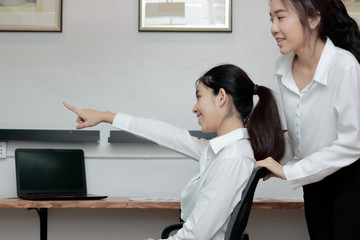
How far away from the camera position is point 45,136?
2699mm

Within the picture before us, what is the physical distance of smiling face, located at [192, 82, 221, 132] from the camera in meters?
1.63

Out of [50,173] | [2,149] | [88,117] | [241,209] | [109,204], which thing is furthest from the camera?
[2,149]

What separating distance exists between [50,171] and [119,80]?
618 millimetres

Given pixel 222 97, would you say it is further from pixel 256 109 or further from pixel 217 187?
pixel 217 187

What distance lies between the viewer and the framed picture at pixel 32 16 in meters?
2.78

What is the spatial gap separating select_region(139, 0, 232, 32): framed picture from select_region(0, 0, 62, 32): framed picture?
47 cm

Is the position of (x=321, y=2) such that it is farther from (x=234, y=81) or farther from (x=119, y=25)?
(x=119, y=25)

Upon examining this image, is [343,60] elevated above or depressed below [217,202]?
above

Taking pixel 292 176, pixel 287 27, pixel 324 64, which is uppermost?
pixel 287 27

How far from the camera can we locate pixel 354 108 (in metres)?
1.43

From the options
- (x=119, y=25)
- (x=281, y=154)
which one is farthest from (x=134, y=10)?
(x=281, y=154)

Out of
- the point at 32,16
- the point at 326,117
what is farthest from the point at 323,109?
the point at 32,16

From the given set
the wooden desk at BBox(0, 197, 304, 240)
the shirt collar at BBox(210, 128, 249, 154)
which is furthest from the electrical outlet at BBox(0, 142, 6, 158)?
the shirt collar at BBox(210, 128, 249, 154)

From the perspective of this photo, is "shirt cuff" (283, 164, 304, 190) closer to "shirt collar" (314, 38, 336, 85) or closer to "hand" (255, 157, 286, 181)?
"hand" (255, 157, 286, 181)
